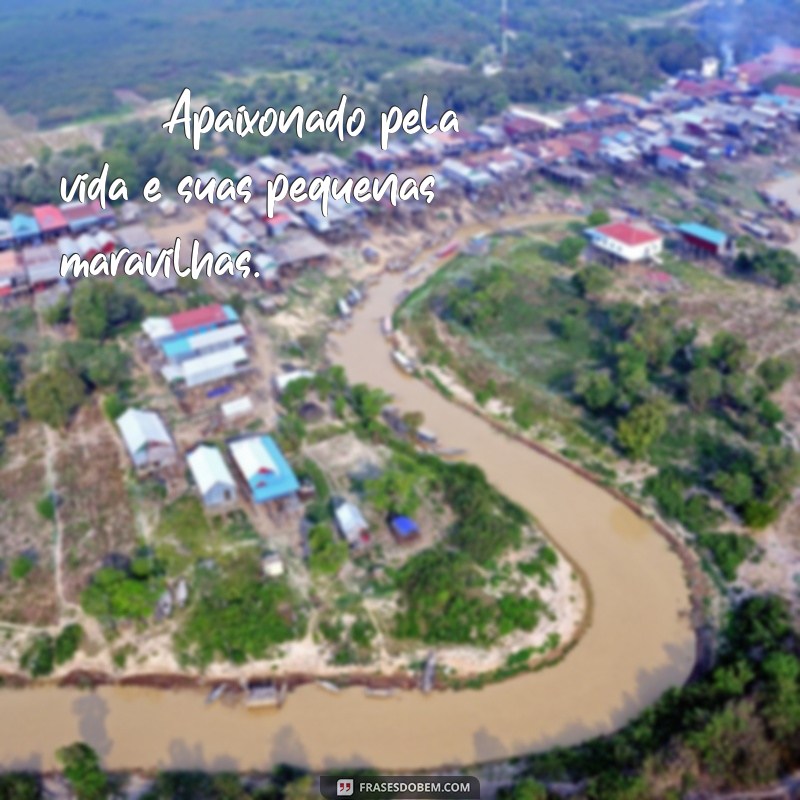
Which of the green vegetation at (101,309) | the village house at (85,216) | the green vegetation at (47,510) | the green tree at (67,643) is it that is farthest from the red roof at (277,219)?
the green tree at (67,643)

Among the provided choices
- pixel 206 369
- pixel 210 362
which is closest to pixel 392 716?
pixel 206 369

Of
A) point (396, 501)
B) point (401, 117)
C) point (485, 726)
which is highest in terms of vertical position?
point (401, 117)

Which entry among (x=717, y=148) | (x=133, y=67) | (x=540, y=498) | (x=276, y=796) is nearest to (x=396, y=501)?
(x=540, y=498)

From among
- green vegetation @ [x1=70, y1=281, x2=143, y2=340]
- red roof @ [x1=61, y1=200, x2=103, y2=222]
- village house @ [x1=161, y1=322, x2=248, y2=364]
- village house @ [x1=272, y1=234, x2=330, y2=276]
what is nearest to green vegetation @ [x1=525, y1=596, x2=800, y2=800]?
village house @ [x1=161, y1=322, x2=248, y2=364]

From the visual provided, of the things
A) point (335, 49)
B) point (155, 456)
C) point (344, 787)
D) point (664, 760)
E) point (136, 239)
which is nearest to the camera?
point (664, 760)

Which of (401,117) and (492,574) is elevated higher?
(401,117)

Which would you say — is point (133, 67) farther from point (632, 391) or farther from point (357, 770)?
point (357, 770)

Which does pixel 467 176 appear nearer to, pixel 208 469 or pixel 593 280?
pixel 593 280
